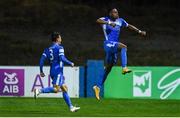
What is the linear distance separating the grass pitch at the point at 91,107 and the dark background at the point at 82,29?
15571 mm

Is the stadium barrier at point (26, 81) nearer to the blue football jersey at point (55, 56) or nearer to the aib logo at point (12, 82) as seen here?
the aib logo at point (12, 82)

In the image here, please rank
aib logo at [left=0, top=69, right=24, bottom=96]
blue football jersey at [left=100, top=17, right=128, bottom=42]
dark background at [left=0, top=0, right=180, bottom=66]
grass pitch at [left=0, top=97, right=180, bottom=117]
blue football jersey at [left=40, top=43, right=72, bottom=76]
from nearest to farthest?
blue football jersey at [left=40, top=43, right=72, bottom=76] → grass pitch at [left=0, top=97, right=180, bottom=117] → blue football jersey at [left=100, top=17, right=128, bottom=42] → aib logo at [left=0, top=69, right=24, bottom=96] → dark background at [left=0, top=0, right=180, bottom=66]

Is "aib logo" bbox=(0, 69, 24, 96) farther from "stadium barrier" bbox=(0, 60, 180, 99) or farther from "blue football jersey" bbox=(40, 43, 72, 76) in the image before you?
"blue football jersey" bbox=(40, 43, 72, 76)

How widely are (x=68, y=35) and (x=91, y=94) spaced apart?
1833 cm

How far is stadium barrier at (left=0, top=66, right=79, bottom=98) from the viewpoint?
24.8 metres

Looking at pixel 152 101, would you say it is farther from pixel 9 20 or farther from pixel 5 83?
pixel 9 20

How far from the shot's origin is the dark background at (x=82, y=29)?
3984 cm

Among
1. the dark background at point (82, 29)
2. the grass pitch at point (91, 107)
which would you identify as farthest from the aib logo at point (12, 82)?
the dark background at point (82, 29)

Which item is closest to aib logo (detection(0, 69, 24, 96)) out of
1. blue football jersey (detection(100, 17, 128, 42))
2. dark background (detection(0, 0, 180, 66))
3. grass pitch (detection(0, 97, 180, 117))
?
grass pitch (detection(0, 97, 180, 117))

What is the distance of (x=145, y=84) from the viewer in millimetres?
24938

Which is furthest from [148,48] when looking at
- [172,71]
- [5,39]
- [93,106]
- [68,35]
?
[93,106]

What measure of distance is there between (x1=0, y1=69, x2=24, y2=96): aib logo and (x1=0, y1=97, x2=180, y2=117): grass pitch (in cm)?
109

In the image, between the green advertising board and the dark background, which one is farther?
the dark background

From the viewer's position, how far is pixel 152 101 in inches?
921
